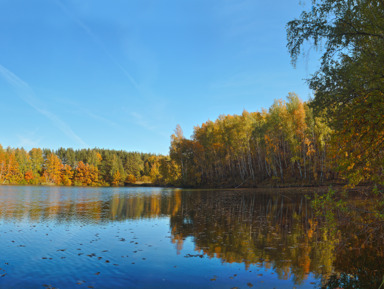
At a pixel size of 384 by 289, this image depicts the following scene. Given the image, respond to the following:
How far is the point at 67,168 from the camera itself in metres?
156

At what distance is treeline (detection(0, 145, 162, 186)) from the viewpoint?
138750 millimetres

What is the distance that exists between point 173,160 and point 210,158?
17.2m

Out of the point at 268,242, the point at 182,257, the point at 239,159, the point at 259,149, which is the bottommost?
the point at 182,257

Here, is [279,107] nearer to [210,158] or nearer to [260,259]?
[210,158]

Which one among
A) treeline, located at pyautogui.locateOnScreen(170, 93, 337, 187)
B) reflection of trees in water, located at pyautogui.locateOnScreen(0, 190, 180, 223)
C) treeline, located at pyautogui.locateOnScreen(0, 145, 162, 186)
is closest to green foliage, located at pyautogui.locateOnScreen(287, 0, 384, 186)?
reflection of trees in water, located at pyautogui.locateOnScreen(0, 190, 180, 223)

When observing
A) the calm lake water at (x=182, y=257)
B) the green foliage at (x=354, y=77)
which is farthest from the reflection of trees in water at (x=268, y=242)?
the green foliage at (x=354, y=77)

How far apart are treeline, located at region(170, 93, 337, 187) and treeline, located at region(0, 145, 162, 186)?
203 feet

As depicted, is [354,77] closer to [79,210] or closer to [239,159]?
[79,210]

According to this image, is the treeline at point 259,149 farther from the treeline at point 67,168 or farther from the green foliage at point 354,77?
the treeline at point 67,168

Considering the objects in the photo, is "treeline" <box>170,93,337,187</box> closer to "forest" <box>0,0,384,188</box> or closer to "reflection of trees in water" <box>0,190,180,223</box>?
"forest" <box>0,0,384,188</box>

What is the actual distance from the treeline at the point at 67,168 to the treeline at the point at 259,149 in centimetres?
6191

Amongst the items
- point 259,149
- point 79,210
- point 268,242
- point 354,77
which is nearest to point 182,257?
point 268,242

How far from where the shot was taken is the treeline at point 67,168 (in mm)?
138750

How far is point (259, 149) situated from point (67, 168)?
124374 mm
